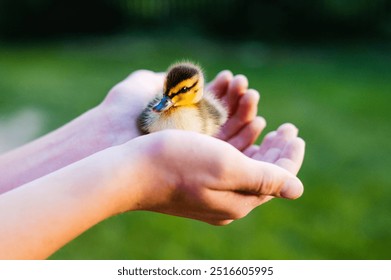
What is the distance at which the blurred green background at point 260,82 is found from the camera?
3.06 metres

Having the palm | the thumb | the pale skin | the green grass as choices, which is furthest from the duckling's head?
the green grass

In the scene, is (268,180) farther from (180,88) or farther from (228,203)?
(180,88)

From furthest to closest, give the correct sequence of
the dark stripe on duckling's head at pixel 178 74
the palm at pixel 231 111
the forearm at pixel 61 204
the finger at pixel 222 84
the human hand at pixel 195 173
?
the finger at pixel 222 84 < the palm at pixel 231 111 < the dark stripe on duckling's head at pixel 178 74 < the human hand at pixel 195 173 < the forearm at pixel 61 204

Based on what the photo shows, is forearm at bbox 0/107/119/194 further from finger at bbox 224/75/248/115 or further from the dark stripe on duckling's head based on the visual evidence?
finger at bbox 224/75/248/115

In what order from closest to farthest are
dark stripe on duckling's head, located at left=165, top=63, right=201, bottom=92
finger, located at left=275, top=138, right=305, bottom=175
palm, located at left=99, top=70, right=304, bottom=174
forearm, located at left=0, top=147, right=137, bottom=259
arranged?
forearm, located at left=0, top=147, right=137, bottom=259
finger, located at left=275, top=138, right=305, bottom=175
dark stripe on duckling's head, located at left=165, top=63, right=201, bottom=92
palm, located at left=99, top=70, right=304, bottom=174

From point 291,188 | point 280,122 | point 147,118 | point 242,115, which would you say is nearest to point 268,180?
point 291,188

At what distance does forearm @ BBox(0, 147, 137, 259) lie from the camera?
1.40 m

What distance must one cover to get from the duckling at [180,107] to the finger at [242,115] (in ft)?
0.63

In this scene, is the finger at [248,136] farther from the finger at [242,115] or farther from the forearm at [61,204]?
the forearm at [61,204]

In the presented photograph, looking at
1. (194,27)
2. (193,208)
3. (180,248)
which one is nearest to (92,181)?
(193,208)

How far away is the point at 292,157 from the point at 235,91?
18.8 inches

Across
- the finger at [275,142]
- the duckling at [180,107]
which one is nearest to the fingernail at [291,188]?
the finger at [275,142]

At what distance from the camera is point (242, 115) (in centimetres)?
213

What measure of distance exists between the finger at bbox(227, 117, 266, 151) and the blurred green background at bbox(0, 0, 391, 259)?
943 millimetres
